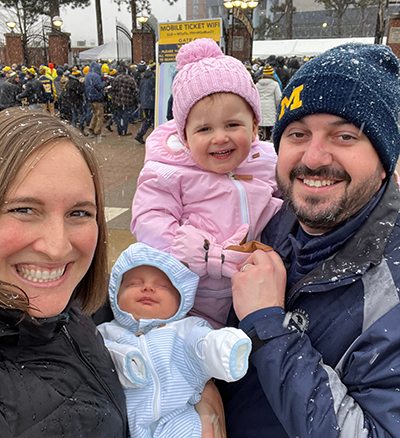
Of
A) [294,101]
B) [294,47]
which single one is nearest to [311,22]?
[294,47]

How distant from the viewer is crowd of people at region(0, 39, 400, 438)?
43.1 inches

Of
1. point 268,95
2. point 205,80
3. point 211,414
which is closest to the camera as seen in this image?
point 211,414

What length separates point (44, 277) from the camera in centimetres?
113

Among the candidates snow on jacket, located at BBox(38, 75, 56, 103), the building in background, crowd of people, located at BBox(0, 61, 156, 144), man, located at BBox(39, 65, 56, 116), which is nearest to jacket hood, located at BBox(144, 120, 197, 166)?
crowd of people, located at BBox(0, 61, 156, 144)

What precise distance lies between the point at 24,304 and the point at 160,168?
1.38 m

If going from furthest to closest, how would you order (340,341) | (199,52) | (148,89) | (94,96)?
(148,89) < (94,96) < (199,52) < (340,341)

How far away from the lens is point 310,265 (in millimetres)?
1573

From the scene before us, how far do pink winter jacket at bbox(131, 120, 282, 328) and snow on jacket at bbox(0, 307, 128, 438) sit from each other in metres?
0.93

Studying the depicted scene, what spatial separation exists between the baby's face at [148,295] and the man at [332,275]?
24.0 inches

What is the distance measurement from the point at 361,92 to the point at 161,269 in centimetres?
131

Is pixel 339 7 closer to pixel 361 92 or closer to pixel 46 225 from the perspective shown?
pixel 361 92

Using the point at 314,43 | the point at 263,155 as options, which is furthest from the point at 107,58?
the point at 263,155

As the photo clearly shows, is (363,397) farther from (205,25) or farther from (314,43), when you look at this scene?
(314,43)

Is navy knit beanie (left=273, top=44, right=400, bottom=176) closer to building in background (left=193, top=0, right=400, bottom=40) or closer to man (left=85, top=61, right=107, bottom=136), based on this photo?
man (left=85, top=61, right=107, bottom=136)
